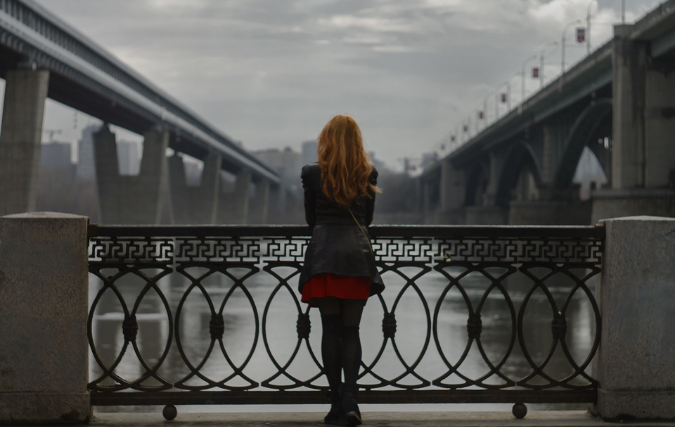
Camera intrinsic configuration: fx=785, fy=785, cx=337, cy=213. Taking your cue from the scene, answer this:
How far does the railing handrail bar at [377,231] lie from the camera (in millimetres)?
5367

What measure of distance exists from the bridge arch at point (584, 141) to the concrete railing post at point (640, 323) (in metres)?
33.7

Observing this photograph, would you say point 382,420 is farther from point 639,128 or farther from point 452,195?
point 452,195

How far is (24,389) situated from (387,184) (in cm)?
17050

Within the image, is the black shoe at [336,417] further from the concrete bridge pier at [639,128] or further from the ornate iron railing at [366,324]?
the concrete bridge pier at [639,128]

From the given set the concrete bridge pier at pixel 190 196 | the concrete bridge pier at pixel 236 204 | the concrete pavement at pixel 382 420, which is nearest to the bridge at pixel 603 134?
the concrete bridge pier at pixel 190 196

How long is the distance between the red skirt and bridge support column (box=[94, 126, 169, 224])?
51638 mm

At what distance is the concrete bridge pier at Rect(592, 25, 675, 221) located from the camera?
31.8 metres

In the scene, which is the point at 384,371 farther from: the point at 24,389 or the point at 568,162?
the point at 568,162

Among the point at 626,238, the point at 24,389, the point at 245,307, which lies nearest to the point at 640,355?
the point at 626,238

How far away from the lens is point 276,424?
5.11m

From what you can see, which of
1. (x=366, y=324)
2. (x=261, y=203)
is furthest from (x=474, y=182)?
(x=366, y=324)

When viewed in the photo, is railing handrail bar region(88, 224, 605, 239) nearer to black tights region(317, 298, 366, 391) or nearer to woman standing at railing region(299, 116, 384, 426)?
woman standing at railing region(299, 116, 384, 426)

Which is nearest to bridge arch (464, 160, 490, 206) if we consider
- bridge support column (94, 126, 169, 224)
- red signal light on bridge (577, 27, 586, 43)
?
red signal light on bridge (577, 27, 586, 43)

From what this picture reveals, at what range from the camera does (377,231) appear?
17.6ft
